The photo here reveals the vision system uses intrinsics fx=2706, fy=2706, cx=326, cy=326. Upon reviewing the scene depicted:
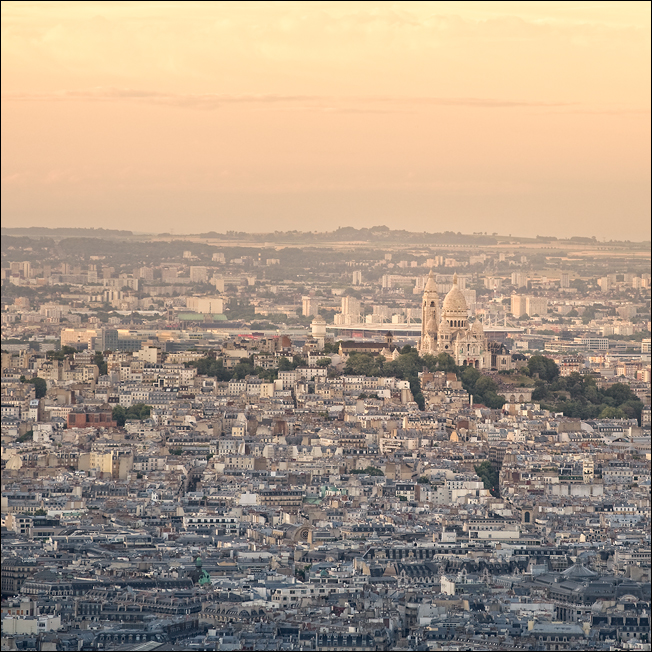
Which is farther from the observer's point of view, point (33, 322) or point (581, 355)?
point (33, 322)

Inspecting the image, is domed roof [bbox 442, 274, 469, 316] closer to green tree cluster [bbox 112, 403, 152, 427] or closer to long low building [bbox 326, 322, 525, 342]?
long low building [bbox 326, 322, 525, 342]

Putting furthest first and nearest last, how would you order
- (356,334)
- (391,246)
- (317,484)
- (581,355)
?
1. (391,246)
2. (356,334)
3. (581,355)
4. (317,484)

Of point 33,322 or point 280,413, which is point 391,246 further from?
point 280,413

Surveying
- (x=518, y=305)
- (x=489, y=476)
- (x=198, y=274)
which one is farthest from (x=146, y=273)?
(x=489, y=476)

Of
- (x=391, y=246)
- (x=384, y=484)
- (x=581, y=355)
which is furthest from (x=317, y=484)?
(x=391, y=246)

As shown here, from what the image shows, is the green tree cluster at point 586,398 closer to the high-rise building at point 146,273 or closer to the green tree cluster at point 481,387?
the green tree cluster at point 481,387

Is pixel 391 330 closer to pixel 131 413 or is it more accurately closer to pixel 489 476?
pixel 131 413

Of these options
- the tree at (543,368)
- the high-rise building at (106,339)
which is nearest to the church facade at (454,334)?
the tree at (543,368)
